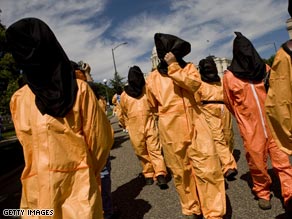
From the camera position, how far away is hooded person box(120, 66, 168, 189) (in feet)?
20.1

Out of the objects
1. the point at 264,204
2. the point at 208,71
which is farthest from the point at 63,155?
the point at 208,71

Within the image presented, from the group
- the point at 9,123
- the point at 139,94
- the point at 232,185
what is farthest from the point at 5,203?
the point at 9,123

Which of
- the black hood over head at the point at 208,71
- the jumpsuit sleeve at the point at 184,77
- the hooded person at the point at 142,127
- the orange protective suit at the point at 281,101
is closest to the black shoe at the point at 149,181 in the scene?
the hooded person at the point at 142,127

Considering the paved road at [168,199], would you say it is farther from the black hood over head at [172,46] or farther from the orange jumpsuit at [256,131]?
the black hood over head at [172,46]

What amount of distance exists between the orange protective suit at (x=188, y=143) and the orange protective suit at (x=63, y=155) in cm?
147

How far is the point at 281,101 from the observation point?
103 inches

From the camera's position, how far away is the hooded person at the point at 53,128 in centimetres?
228

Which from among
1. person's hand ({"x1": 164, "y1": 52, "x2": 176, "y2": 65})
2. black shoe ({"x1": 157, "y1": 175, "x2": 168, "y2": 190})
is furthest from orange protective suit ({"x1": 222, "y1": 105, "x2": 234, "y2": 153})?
person's hand ({"x1": 164, "y1": 52, "x2": 176, "y2": 65})

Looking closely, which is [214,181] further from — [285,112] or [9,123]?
[9,123]

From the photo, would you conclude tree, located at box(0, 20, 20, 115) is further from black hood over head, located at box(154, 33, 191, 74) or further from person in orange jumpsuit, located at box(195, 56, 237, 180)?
black hood over head, located at box(154, 33, 191, 74)

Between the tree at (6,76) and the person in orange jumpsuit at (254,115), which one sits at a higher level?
the tree at (6,76)

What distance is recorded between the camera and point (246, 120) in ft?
13.4

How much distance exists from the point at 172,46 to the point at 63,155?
2.03 m

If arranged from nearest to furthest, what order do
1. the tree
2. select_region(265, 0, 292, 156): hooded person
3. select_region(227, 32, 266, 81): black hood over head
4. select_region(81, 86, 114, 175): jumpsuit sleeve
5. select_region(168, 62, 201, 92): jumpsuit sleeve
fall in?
1. select_region(81, 86, 114, 175): jumpsuit sleeve
2. select_region(265, 0, 292, 156): hooded person
3. select_region(168, 62, 201, 92): jumpsuit sleeve
4. select_region(227, 32, 266, 81): black hood over head
5. the tree
